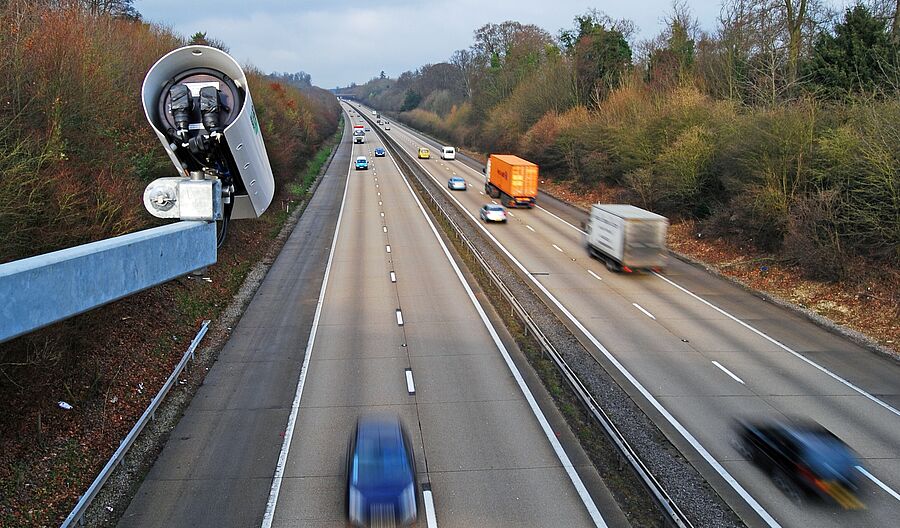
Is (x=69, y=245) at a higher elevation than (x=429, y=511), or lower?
higher

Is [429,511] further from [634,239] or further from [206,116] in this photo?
[634,239]

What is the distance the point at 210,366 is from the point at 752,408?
13944 millimetres

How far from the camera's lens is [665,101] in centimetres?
4388

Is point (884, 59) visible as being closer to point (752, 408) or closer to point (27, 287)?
point (752, 408)

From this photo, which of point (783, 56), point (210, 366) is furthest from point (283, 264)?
point (783, 56)

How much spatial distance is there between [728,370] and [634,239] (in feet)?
34.5

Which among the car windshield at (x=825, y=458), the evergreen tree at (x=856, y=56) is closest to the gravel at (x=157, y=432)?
the car windshield at (x=825, y=458)

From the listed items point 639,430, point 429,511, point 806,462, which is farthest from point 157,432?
point 806,462

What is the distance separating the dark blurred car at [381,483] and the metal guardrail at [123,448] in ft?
13.5

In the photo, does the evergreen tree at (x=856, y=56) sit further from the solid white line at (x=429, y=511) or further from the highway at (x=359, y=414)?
the solid white line at (x=429, y=511)

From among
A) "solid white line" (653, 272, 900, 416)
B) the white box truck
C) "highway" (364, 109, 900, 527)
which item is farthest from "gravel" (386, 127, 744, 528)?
"solid white line" (653, 272, 900, 416)

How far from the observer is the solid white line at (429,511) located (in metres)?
10.8

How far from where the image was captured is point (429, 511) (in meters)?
11.2

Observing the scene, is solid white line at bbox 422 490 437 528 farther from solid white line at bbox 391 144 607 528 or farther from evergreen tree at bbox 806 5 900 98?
evergreen tree at bbox 806 5 900 98
